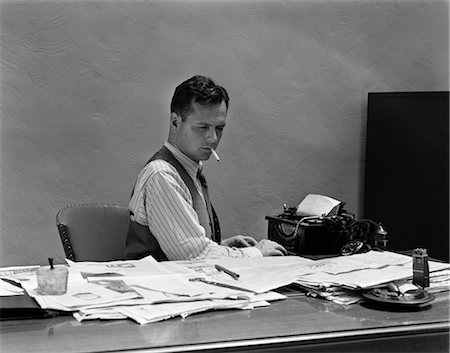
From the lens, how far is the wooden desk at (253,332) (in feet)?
4.32

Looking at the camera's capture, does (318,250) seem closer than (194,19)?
Yes

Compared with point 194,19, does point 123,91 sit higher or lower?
lower

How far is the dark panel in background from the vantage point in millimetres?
3551

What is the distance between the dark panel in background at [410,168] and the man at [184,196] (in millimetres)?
1351

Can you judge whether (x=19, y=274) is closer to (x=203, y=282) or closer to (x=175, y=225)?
(x=203, y=282)

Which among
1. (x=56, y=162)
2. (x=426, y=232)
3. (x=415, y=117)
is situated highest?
(x=415, y=117)

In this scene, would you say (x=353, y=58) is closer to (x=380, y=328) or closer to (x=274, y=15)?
(x=274, y=15)

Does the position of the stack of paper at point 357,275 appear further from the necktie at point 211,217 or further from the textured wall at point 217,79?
the textured wall at point 217,79

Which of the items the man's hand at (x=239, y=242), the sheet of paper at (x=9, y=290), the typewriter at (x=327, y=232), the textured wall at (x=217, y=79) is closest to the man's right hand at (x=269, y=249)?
the man's hand at (x=239, y=242)

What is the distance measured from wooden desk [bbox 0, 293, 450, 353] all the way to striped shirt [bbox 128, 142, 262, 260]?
71 centimetres

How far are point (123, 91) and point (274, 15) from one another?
928mm

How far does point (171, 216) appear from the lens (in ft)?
7.69

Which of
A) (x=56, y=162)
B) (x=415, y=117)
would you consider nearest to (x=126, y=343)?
(x=56, y=162)

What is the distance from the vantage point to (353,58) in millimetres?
3928
